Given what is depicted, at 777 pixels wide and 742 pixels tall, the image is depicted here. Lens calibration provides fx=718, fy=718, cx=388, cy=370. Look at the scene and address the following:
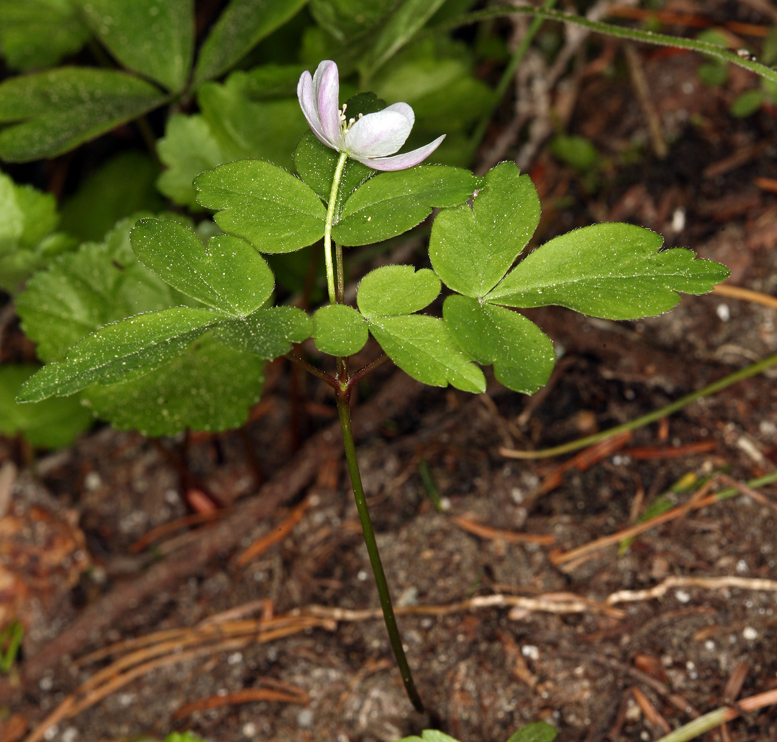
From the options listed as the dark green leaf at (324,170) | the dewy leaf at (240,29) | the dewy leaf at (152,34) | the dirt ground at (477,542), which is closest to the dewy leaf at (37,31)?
the dewy leaf at (152,34)

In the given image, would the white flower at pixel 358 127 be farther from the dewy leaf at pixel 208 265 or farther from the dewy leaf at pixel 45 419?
the dewy leaf at pixel 45 419

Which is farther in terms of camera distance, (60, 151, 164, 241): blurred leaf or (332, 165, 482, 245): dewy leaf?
(60, 151, 164, 241): blurred leaf

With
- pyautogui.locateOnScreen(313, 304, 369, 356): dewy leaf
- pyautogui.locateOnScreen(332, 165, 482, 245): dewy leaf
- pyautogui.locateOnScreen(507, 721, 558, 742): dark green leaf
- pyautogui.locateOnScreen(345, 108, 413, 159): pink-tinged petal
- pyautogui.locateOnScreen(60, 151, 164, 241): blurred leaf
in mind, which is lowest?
pyautogui.locateOnScreen(507, 721, 558, 742): dark green leaf

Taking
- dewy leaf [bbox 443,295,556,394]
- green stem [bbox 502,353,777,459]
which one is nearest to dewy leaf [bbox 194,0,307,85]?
dewy leaf [bbox 443,295,556,394]

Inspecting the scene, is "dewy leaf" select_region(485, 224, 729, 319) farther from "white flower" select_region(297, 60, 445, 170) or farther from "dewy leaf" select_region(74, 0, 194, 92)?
"dewy leaf" select_region(74, 0, 194, 92)

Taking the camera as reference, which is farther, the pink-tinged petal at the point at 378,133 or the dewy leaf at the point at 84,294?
the dewy leaf at the point at 84,294

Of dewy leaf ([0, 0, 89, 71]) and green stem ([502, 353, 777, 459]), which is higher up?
dewy leaf ([0, 0, 89, 71])

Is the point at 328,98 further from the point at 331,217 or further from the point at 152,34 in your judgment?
the point at 152,34
